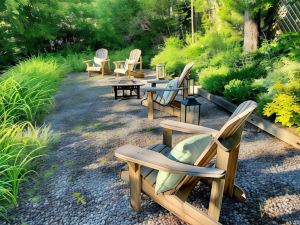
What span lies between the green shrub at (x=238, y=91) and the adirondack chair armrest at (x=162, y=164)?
2.86m

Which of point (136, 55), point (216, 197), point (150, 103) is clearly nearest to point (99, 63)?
point (136, 55)

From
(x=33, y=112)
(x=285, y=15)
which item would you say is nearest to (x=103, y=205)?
(x=33, y=112)

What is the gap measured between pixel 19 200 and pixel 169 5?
9.65 metres

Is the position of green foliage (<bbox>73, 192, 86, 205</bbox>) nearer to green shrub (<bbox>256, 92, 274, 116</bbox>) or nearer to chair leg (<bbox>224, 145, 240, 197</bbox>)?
chair leg (<bbox>224, 145, 240, 197</bbox>)

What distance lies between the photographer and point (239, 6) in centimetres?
702

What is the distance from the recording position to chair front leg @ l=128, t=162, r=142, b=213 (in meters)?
1.79

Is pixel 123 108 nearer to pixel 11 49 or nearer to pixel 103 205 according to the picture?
pixel 103 205

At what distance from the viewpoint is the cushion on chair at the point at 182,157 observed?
1730mm

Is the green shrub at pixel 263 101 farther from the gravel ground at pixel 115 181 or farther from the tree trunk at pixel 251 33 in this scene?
the tree trunk at pixel 251 33

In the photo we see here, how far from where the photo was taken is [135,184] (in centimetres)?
186

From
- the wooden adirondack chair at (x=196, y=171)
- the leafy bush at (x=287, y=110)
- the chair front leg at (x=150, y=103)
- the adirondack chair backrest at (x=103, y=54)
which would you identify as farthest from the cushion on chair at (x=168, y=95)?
the adirondack chair backrest at (x=103, y=54)

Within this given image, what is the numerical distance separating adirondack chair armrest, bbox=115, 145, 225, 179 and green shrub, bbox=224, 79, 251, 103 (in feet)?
9.40

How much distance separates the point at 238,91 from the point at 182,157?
282cm

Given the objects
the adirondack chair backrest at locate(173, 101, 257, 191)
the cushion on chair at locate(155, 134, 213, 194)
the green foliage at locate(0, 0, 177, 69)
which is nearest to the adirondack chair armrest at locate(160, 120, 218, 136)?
the cushion on chair at locate(155, 134, 213, 194)
